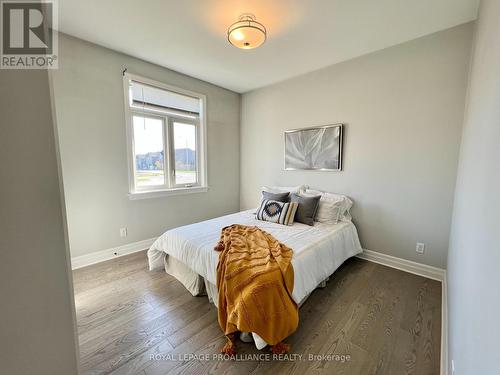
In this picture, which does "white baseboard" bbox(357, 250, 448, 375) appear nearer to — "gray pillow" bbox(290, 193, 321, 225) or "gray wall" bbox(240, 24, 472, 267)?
"gray wall" bbox(240, 24, 472, 267)

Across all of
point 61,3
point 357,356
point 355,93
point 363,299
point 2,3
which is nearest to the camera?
point 2,3

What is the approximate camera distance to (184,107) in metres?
3.47

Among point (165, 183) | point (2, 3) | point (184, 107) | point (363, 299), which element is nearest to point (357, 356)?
point (363, 299)

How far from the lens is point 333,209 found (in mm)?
2773

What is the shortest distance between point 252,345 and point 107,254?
229 centimetres

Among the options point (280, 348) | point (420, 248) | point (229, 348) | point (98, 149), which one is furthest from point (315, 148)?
point (98, 149)

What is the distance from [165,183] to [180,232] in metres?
1.39

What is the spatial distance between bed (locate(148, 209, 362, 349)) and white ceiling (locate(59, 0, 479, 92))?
6.99 ft

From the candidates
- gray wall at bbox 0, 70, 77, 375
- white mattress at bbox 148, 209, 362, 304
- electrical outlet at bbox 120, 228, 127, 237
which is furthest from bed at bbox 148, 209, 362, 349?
gray wall at bbox 0, 70, 77, 375

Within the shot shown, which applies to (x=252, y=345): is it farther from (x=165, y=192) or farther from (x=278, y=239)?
(x=165, y=192)

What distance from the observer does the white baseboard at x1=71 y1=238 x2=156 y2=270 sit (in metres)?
2.60

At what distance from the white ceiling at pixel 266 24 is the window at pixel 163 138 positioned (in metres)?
0.49

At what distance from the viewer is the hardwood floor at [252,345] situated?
1395 mm

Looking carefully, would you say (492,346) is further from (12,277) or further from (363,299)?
(363,299)
